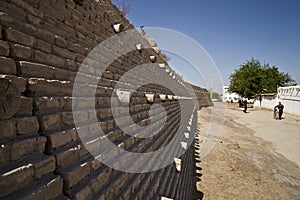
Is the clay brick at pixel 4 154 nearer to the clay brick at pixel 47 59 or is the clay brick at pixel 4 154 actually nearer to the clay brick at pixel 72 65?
the clay brick at pixel 47 59

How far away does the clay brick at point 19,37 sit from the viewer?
1.42 m

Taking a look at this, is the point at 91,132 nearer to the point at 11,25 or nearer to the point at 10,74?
the point at 10,74

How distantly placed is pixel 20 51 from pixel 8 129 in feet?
2.12

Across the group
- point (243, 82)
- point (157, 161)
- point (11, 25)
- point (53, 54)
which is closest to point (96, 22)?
point (53, 54)

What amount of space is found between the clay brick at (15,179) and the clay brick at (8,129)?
0.18 m

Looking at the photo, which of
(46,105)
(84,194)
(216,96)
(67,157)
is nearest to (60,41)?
(46,105)

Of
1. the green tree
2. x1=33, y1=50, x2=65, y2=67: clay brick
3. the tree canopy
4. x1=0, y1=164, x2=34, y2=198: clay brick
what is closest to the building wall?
the tree canopy

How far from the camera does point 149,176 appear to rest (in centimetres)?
300

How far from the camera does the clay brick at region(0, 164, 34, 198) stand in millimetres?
943

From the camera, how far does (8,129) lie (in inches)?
42.6

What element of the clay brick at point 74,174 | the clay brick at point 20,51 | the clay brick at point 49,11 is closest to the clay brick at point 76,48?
the clay brick at point 49,11

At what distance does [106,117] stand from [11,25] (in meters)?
1.19

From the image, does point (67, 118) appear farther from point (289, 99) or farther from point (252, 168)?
point (289, 99)

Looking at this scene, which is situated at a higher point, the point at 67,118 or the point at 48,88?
the point at 48,88
